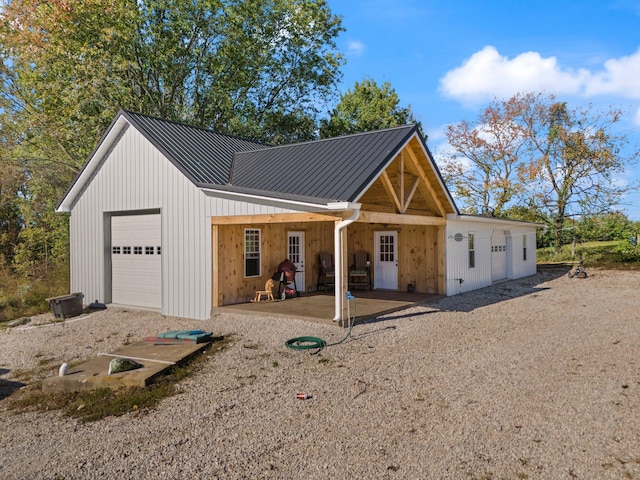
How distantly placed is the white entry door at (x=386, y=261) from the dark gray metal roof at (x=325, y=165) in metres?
3.90

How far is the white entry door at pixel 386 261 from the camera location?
1455 cm

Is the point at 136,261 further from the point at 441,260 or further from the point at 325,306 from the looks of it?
the point at 441,260

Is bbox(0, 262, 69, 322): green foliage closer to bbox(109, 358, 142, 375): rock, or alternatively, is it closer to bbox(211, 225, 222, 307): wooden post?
bbox(211, 225, 222, 307): wooden post

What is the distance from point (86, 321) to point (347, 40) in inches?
839

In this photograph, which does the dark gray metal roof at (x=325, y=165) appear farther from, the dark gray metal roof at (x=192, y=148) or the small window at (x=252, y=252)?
the small window at (x=252, y=252)

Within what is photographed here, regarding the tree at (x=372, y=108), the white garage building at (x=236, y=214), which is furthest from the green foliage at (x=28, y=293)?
the tree at (x=372, y=108)

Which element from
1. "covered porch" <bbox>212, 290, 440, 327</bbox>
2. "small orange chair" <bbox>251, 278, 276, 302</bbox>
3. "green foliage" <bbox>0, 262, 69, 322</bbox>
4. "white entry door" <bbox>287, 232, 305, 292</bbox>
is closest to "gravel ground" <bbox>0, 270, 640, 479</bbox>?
"covered porch" <bbox>212, 290, 440, 327</bbox>

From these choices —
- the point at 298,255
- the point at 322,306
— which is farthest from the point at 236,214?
the point at 298,255

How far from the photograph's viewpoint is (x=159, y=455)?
401 centimetres

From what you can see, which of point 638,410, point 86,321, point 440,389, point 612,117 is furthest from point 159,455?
point 612,117

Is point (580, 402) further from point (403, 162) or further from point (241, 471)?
point (403, 162)

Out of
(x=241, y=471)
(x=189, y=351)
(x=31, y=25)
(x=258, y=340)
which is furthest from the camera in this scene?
(x=31, y=25)

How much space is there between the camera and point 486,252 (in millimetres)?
16609

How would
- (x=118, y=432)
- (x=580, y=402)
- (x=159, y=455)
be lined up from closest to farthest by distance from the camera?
(x=159, y=455) → (x=118, y=432) → (x=580, y=402)
